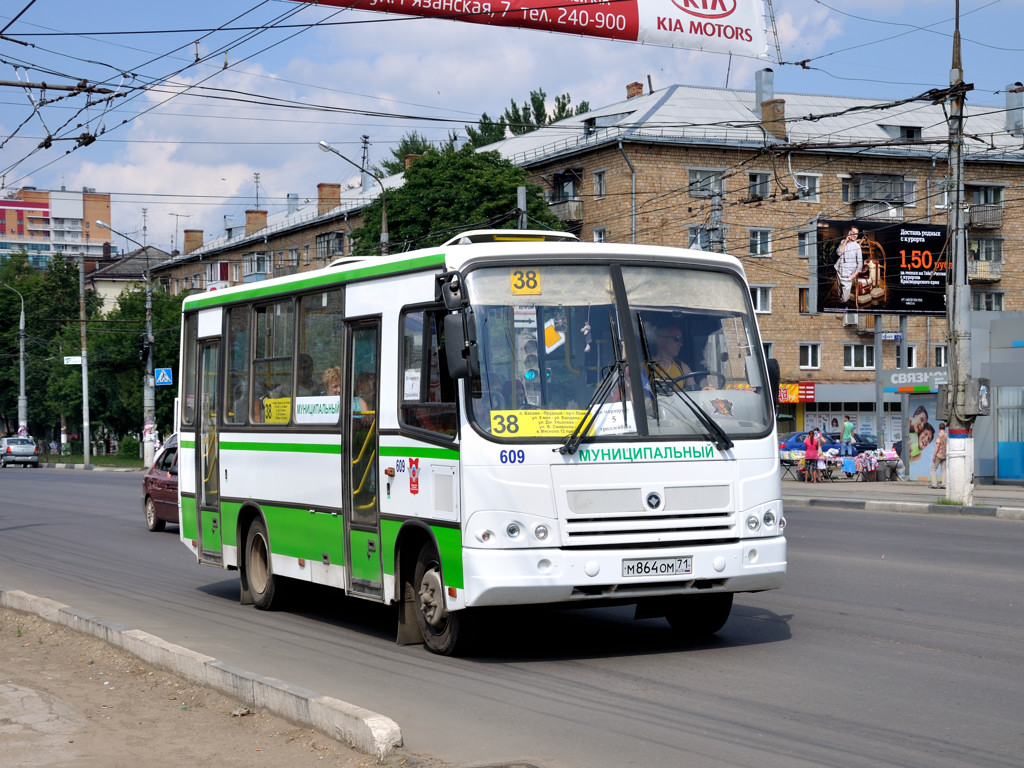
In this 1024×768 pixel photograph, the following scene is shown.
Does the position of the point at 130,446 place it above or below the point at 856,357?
below

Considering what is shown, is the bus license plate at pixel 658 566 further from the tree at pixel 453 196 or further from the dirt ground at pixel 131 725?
the tree at pixel 453 196

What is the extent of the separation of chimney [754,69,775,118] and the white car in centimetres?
3931

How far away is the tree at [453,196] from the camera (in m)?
55.9

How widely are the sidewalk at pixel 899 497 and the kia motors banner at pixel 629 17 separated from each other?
9.33 meters

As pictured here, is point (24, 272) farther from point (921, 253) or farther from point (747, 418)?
point (747, 418)

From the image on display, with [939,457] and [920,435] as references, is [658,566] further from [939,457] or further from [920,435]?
[920,435]

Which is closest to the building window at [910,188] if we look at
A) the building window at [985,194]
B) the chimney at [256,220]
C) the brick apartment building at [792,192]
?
the brick apartment building at [792,192]

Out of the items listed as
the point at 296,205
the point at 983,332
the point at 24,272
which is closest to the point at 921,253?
the point at 983,332

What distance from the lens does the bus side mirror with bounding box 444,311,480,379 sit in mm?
8484

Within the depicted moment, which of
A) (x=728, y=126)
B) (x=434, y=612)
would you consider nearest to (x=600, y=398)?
(x=434, y=612)

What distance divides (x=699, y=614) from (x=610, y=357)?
2.11m

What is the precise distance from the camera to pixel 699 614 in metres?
9.75

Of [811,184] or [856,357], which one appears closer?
[811,184]

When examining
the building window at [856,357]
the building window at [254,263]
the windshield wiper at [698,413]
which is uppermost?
the building window at [254,263]
